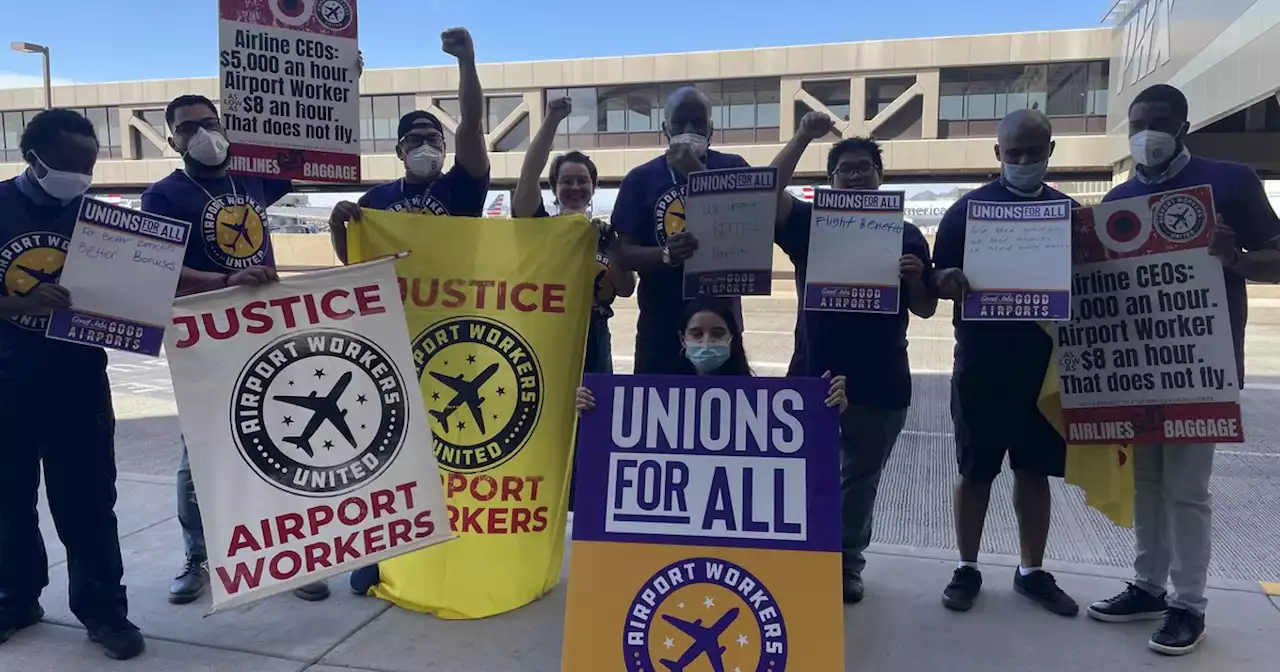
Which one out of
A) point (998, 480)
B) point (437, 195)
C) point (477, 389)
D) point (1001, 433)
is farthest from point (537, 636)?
point (998, 480)

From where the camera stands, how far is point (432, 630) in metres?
3.46

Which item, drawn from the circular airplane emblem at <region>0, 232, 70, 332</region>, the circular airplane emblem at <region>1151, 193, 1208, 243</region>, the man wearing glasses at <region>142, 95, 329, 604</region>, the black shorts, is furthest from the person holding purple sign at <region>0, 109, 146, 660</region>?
the circular airplane emblem at <region>1151, 193, 1208, 243</region>

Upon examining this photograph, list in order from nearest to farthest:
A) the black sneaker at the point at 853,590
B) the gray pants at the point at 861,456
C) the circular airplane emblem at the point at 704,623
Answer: the circular airplane emblem at the point at 704,623
the gray pants at the point at 861,456
the black sneaker at the point at 853,590

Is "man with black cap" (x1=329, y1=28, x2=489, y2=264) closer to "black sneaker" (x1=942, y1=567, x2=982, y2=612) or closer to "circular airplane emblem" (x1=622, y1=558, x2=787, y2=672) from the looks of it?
"circular airplane emblem" (x1=622, y1=558, x2=787, y2=672)

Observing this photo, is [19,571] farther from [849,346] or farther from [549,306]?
[849,346]

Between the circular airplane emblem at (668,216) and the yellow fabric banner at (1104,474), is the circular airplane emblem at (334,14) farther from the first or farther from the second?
the yellow fabric banner at (1104,474)

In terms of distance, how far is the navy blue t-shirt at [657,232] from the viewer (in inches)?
139

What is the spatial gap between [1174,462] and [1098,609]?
664 mm

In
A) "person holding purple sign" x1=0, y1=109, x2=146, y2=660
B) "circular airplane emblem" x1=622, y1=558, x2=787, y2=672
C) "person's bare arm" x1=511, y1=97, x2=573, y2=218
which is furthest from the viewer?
"person's bare arm" x1=511, y1=97, x2=573, y2=218

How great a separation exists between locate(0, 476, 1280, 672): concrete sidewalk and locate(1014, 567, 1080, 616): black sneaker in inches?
1.7

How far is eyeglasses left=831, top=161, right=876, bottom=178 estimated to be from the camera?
3500mm

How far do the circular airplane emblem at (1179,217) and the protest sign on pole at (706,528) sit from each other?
1467 millimetres

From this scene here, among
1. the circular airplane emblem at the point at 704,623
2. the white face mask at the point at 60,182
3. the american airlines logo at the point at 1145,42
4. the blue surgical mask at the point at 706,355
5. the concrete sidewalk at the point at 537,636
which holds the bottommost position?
the concrete sidewalk at the point at 537,636

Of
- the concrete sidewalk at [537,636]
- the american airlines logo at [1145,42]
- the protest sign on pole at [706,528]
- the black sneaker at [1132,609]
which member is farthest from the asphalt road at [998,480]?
the american airlines logo at [1145,42]
